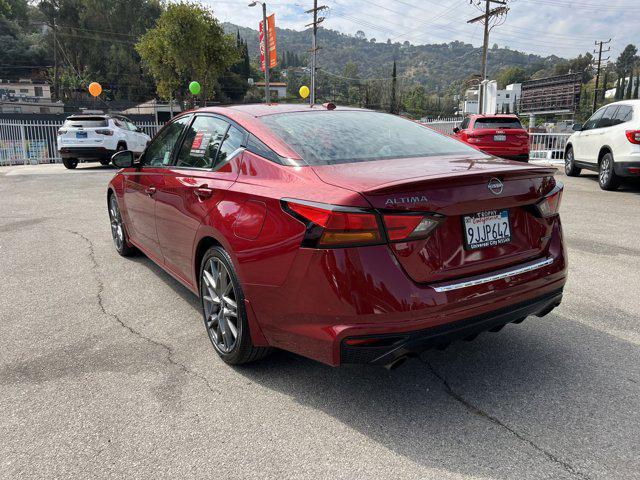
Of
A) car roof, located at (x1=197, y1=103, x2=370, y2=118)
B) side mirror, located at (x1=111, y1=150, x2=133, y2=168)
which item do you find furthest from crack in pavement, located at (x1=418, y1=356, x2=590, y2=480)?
Answer: side mirror, located at (x1=111, y1=150, x2=133, y2=168)

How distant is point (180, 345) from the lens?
3.61 meters

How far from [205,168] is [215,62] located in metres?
43.2

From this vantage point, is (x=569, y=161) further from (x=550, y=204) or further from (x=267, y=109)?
(x=267, y=109)

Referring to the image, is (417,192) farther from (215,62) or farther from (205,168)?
(215,62)

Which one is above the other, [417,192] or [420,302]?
[417,192]

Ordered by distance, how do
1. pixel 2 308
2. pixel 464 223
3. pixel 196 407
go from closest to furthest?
pixel 464 223
pixel 196 407
pixel 2 308

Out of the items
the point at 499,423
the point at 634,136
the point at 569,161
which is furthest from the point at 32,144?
the point at 499,423

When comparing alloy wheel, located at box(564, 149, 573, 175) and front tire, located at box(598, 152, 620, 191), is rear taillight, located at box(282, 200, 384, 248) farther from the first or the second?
alloy wheel, located at box(564, 149, 573, 175)

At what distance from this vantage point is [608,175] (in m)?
10.6

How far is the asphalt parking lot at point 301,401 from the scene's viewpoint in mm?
2334

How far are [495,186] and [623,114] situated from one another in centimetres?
942

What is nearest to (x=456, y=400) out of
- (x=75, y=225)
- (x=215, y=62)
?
(x=75, y=225)

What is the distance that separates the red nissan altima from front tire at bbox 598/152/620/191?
27.8 feet

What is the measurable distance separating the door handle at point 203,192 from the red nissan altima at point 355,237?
16 mm
